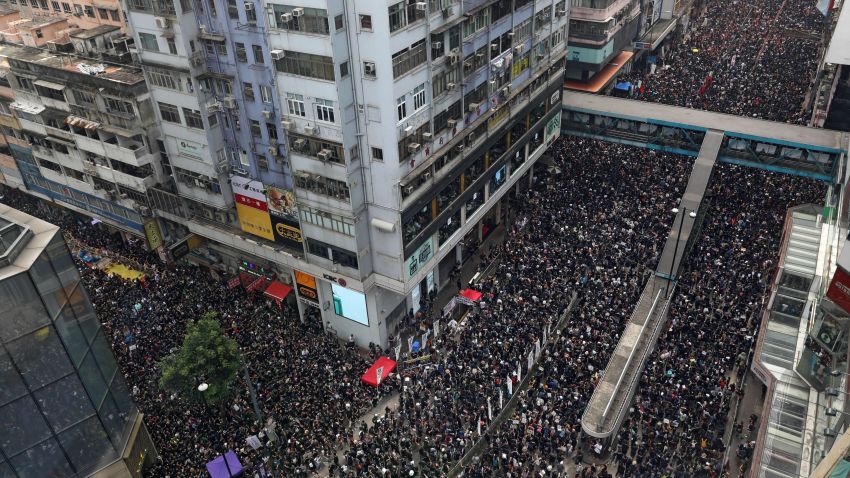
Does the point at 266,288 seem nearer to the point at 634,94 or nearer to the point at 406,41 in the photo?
the point at 406,41

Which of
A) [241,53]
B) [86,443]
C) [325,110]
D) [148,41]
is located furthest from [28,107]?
[86,443]

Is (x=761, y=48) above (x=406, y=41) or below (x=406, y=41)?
below

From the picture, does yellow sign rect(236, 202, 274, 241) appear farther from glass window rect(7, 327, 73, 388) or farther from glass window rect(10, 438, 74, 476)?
glass window rect(10, 438, 74, 476)

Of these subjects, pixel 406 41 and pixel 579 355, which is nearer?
pixel 406 41

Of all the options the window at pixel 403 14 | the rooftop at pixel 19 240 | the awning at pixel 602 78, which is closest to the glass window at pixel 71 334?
the rooftop at pixel 19 240

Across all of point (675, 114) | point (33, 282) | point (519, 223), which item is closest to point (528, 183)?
point (519, 223)

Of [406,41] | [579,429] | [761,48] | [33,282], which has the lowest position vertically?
[579,429]
